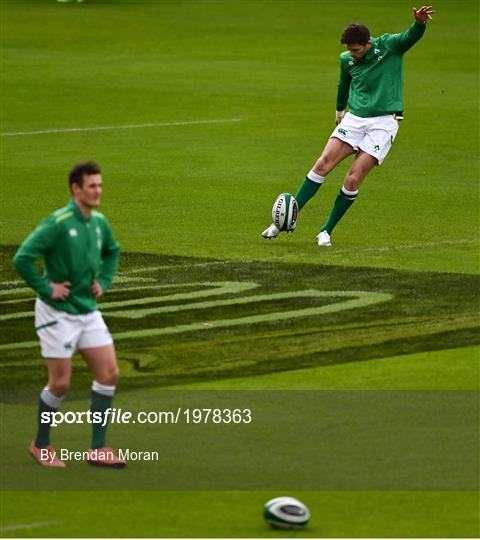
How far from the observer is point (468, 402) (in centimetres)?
1388

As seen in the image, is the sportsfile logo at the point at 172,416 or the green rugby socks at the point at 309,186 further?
the green rugby socks at the point at 309,186

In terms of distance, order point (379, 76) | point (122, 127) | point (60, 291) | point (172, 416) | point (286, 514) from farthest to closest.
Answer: point (122, 127), point (379, 76), point (172, 416), point (60, 291), point (286, 514)

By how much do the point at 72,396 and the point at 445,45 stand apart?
3295 centimetres

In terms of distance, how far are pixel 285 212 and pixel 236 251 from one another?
881mm

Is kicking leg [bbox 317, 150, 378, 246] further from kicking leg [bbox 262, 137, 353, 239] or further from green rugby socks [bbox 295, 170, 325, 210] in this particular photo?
green rugby socks [bbox 295, 170, 325, 210]

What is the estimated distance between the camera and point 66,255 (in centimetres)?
1203

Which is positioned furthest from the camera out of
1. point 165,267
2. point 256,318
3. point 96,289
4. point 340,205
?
point 340,205

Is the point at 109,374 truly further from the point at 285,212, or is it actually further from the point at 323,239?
the point at 285,212

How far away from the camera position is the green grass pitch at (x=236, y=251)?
37.8 feet

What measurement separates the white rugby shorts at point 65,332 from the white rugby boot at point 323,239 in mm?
8763

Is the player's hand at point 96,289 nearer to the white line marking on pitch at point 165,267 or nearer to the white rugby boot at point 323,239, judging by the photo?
the white line marking on pitch at point 165,267

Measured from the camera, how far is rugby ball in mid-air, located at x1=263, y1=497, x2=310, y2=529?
1079 cm

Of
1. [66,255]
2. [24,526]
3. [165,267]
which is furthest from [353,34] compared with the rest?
[24,526]

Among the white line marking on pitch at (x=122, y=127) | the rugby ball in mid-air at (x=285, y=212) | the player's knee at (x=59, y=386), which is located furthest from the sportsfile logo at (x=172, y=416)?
the white line marking on pitch at (x=122, y=127)
